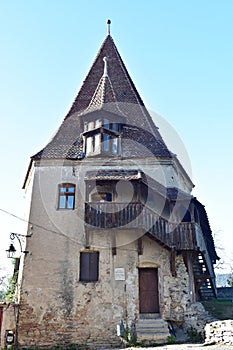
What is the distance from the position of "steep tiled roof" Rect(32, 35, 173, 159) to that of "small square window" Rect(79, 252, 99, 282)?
4.96 metres

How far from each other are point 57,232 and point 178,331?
6768mm

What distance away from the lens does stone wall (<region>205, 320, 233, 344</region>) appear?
11461mm

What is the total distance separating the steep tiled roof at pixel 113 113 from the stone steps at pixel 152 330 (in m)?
7.86

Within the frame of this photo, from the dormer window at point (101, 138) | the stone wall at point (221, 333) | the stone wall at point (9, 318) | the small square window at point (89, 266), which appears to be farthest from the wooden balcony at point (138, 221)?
the stone wall at point (9, 318)

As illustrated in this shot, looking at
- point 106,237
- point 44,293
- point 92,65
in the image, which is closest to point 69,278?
point 44,293

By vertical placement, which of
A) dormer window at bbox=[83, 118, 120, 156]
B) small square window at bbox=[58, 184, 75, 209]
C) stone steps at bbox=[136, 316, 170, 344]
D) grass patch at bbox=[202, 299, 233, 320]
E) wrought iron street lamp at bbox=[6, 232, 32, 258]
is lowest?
stone steps at bbox=[136, 316, 170, 344]

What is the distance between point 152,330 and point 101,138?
30.2 feet

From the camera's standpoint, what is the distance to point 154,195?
17.2 m

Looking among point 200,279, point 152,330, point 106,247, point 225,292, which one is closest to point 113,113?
point 106,247

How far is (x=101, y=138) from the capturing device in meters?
18.6

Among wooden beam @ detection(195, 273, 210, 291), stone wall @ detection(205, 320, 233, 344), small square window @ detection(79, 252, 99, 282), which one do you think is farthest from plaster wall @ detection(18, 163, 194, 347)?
stone wall @ detection(205, 320, 233, 344)

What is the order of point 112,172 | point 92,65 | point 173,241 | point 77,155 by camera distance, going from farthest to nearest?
point 92,65
point 77,155
point 112,172
point 173,241

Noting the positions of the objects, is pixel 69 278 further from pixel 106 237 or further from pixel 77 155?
pixel 77 155

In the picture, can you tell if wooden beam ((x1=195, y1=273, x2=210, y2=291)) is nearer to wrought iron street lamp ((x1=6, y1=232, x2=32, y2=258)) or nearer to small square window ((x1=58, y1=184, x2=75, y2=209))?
small square window ((x1=58, y1=184, x2=75, y2=209))
